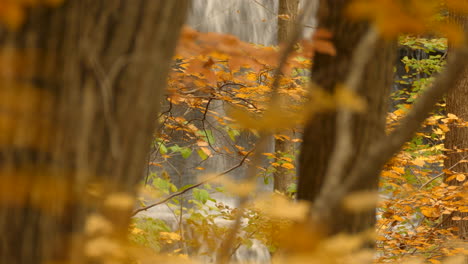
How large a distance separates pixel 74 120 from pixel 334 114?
3.01ft

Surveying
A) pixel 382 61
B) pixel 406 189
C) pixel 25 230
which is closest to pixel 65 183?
pixel 25 230

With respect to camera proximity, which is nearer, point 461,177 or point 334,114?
point 334,114

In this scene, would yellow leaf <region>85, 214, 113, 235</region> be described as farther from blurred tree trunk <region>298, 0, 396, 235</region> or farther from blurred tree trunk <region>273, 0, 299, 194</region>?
blurred tree trunk <region>273, 0, 299, 194</region>

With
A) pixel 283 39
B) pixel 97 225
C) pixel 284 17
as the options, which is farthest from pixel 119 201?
pixel 283 39

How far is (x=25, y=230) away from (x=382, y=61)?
1.29 m

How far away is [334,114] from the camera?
162 cm

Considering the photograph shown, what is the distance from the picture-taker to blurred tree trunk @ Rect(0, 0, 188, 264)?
1119 mm

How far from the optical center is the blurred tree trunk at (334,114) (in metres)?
1.59

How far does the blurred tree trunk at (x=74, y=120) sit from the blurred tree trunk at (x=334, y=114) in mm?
679

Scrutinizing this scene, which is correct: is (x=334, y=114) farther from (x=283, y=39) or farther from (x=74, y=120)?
(x=283, y=39)

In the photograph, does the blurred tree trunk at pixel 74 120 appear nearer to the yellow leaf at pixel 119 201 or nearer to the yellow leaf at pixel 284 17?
the yellow leaf at pixel 119 201

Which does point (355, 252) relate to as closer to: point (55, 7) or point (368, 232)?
point (368, 232)

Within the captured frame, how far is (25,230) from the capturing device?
1.13 m

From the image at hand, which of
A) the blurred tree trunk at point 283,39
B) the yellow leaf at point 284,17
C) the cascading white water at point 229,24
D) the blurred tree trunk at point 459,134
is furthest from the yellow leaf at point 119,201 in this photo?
the cascading white water at point 229,24
